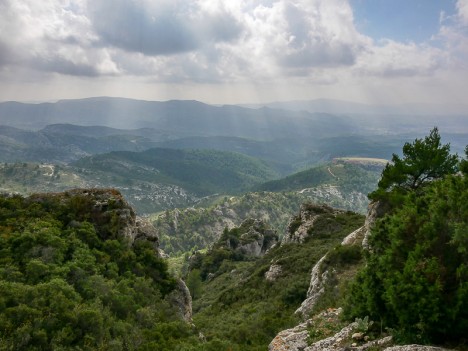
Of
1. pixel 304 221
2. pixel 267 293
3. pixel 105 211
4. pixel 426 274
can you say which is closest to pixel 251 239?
pixel 304 221

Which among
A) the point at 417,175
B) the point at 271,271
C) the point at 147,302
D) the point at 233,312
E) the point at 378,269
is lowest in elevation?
the point at 233,312

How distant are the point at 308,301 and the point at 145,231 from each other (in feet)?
71.9

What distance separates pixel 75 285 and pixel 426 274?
24.6 metres

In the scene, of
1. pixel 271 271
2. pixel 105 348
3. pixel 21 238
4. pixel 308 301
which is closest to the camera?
pixel 105 348

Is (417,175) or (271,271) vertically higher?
(417,175)

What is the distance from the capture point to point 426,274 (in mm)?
13453

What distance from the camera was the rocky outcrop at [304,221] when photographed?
68975 millimetres

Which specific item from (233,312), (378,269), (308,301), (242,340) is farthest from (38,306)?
(233,312)

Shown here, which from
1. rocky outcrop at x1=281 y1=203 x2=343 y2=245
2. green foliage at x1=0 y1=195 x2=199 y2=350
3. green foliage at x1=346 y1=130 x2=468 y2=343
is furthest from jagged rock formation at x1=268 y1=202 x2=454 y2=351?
rocky outcrop at x1=281 y1=203 x2=343 y2=245

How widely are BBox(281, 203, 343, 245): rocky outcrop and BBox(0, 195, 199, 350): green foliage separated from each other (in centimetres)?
3601

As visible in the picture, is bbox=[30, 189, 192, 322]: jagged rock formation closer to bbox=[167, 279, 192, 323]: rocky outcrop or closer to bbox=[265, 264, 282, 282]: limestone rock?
bbox=[167, 279, 192, 323]: rocky outcrop

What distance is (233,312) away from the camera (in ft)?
148

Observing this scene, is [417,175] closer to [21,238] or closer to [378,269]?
[378,269]

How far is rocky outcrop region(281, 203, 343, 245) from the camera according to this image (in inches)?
2716
